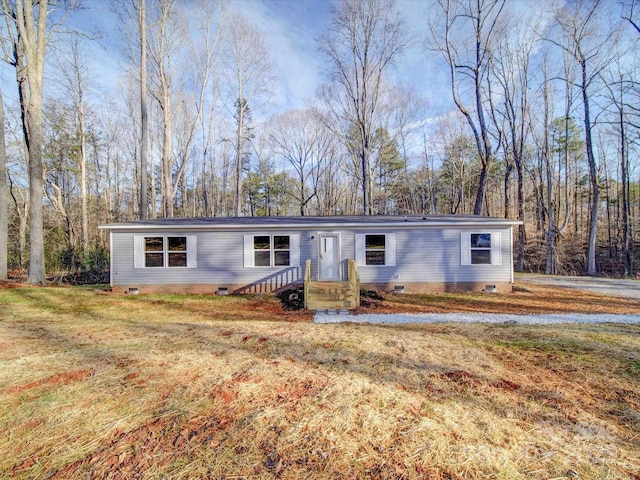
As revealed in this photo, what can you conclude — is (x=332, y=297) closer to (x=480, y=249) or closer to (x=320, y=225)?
(x=320, y=225)

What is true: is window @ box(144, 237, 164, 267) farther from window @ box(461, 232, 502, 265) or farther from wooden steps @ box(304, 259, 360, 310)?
window @ box(461, 232, 502, 265)

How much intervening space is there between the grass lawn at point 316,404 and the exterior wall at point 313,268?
4.98 metres

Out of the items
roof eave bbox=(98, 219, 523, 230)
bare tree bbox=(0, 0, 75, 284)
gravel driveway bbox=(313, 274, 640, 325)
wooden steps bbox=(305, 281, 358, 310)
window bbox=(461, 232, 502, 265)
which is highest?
bare tree bbox=(0, 0, 75, 284)

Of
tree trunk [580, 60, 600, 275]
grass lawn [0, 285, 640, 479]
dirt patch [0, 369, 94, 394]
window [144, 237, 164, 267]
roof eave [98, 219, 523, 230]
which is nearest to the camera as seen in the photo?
grass lawn [0, 285, 640, 479]

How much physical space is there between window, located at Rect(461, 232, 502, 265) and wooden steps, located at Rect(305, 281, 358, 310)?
4.58 metres

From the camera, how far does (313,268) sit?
9922 millimetres

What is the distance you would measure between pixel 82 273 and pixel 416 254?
14.2 meters

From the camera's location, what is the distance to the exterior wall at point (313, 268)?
32.2ft

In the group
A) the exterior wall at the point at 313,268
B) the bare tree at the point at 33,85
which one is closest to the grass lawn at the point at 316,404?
the exterior wall at the point at 313,268

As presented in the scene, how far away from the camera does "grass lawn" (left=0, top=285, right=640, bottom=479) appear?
71.8 inches

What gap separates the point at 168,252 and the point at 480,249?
1059 centimetres

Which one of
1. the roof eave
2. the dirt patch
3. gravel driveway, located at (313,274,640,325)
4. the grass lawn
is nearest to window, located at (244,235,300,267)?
the roof eave

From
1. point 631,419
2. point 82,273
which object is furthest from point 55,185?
point 631,419

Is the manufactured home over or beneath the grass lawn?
over
